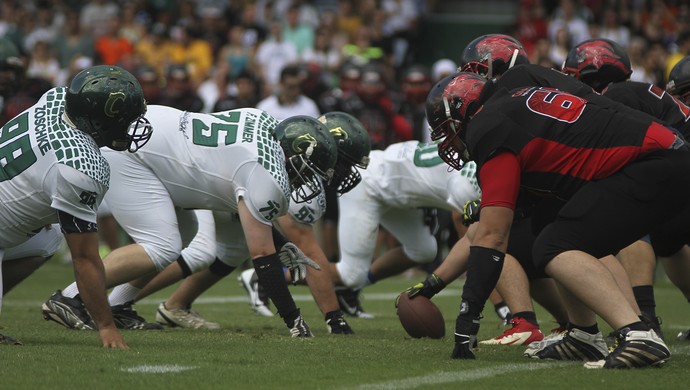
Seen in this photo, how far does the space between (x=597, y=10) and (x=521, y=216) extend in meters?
10.3

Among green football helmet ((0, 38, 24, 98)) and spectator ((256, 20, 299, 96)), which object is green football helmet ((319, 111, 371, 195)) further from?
spectator ((256, 20, 299, 96))

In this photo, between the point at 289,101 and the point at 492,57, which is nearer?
the point at 492,57

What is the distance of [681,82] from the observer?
6805 mm

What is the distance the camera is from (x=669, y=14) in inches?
603

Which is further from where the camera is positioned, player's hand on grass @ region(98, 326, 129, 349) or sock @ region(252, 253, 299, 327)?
sock @ region(252, 253, 299, 327)

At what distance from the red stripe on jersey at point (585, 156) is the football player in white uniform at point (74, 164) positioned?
1.97 m

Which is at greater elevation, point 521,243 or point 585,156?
point 585,156

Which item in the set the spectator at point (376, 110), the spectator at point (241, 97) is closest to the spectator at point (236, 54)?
the spectator at point (241, 97)

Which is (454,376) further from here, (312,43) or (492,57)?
(312,43)

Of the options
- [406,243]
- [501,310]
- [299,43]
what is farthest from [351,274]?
[299,43]

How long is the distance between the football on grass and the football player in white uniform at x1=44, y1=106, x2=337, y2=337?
67 centimetres

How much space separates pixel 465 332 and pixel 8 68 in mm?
5081

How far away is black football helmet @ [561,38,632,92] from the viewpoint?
666 cm

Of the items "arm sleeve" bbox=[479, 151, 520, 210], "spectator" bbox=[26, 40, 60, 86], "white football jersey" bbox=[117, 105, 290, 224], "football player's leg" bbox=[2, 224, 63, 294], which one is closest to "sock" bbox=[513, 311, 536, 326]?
"white football jersey" bbox=[117, 105, 290, 224]
